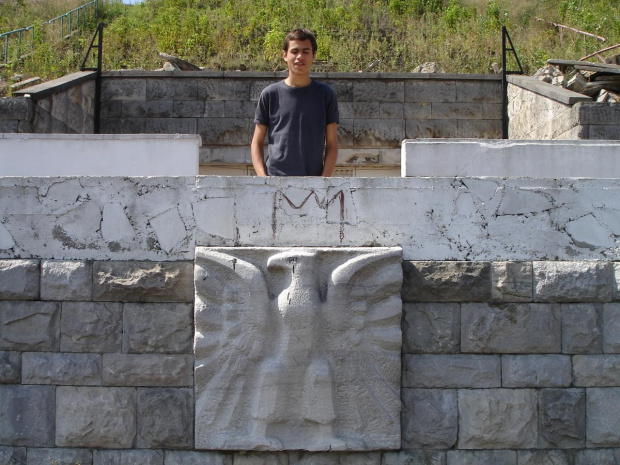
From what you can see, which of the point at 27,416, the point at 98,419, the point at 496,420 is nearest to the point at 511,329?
the point at 496,420

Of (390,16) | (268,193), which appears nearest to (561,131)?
(268,193)

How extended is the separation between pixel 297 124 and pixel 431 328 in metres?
1.51

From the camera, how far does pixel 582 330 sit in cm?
394

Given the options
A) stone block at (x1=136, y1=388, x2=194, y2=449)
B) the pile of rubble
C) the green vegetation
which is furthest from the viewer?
the green vegetation

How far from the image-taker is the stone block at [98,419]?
154 inches

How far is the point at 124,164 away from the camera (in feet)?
17.2

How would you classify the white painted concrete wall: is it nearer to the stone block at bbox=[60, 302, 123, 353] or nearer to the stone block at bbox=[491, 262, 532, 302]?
the stone block at bbox=[60, 302, 123, 353]

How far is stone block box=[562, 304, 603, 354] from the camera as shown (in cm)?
394

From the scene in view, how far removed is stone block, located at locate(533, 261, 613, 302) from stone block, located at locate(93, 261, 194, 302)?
1.93 m

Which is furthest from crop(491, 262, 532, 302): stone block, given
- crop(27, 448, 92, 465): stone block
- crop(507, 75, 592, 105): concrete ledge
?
crop(507, 75, 592, 105): concrete ledge

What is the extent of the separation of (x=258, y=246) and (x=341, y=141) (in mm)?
6275

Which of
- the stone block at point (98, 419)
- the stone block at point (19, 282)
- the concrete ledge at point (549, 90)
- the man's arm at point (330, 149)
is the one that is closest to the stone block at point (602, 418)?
the man's arm at point (330, 149)

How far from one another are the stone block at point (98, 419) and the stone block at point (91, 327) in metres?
0.24

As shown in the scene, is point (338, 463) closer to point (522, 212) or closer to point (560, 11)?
point (522, 212)
